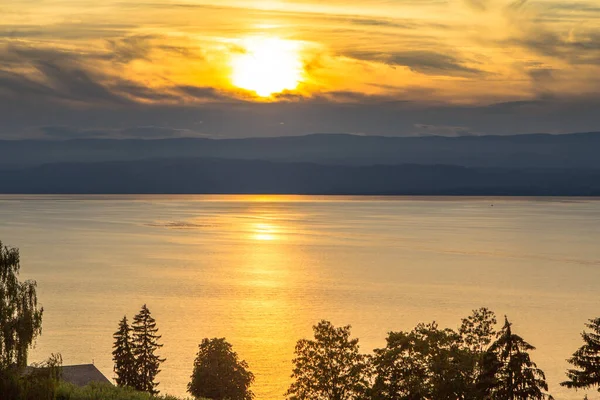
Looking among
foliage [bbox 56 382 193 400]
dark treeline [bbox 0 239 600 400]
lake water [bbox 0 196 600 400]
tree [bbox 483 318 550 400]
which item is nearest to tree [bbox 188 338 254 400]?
dark treeline [bbox 0 239 600 400]

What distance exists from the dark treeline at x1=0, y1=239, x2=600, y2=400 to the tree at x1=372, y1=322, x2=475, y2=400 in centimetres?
A: 5

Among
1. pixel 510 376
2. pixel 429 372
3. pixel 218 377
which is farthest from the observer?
pixel 218 377

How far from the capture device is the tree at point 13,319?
3297 cm

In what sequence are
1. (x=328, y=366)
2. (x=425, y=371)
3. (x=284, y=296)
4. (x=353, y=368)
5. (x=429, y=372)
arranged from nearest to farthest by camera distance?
(x=429, y=372)
(x=425, y=371)
(x=353, y=368)
(x=328, y=366)
(x=284, y=296)

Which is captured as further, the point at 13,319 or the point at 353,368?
the point at 353,368

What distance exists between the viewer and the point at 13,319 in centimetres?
3338

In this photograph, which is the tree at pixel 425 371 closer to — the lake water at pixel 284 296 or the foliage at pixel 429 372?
the foliage at pixel 429 372

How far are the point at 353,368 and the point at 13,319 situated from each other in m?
21.1

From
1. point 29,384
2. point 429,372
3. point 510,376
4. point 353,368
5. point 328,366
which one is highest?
point 328,366

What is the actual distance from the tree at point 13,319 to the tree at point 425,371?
17.7 m

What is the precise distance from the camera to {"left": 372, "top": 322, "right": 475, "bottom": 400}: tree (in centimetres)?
4072

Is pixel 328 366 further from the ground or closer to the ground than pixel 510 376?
further from the ground

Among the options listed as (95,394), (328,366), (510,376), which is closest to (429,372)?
(510,376)

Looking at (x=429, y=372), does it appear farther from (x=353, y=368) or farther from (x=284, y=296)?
(x=284, y=296)
